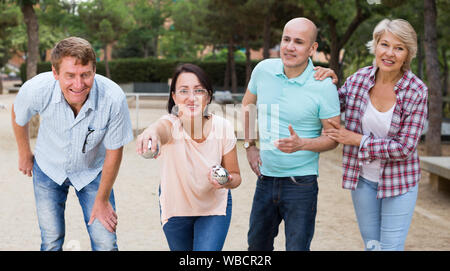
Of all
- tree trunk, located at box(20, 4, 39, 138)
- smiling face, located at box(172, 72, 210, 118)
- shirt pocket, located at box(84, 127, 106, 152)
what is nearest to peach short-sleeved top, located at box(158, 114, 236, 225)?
smiling face, located at box(172, 72, 210, 118)

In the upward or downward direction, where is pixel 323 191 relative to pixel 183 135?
downward

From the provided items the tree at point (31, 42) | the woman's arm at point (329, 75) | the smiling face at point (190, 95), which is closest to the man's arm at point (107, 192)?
the smiling face at point (190, 95)

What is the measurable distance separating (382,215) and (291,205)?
57 centimetres

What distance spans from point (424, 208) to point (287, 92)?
506 centimetres

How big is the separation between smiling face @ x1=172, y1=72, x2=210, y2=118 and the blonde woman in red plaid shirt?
0.80 metres

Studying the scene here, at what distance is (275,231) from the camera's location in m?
3.72

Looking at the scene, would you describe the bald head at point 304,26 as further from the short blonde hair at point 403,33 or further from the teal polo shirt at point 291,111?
the short blonde hair at point 403,33

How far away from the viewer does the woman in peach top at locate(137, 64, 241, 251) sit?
10.1ft

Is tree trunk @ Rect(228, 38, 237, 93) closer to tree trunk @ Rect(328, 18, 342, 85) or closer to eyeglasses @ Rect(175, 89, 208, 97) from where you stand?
tree trunk @ Rect(328, 18, 342, 85)

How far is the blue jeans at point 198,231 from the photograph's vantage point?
319cm

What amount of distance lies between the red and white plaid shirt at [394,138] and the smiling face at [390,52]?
109mm
